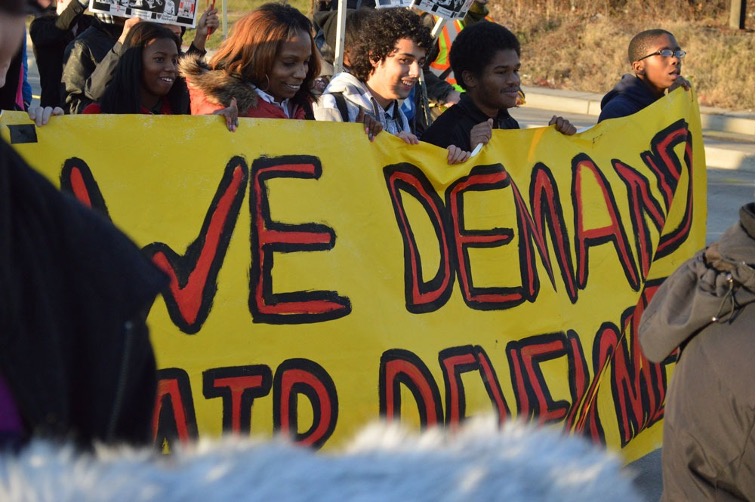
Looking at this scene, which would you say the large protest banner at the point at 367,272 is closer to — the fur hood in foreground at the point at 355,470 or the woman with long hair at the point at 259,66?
the woman with long hair at the point at 259,66

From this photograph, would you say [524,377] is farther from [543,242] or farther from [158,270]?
[158,270]

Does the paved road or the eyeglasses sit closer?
the eyeglasses

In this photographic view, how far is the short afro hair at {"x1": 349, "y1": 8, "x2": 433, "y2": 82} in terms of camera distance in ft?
15.4

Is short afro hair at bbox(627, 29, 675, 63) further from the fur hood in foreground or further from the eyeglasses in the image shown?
the fur hood in foreground

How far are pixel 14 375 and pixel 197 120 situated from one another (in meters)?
2.35

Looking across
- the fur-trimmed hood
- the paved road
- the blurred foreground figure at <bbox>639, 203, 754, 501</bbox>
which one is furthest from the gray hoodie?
the paved road

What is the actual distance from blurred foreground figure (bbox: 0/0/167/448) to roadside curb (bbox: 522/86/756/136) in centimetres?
1344

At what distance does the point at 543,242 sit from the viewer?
157 inches

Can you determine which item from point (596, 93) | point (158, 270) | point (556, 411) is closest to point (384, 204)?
point (556, 411)

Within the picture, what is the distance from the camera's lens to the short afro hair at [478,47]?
466 centimetres

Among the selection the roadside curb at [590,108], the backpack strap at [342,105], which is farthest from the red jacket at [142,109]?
the roadside curb at [590,108]

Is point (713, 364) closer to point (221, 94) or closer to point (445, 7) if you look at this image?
point (221, 94)

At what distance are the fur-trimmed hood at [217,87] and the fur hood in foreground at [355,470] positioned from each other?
3368 millimetres

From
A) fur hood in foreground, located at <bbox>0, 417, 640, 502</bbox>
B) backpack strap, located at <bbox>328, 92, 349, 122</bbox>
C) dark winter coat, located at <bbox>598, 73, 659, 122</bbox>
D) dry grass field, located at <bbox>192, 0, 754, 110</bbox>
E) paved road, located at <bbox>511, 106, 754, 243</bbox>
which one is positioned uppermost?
fur hood in foreground, located at <bbox>0, 417, 640, 502</bbox>
